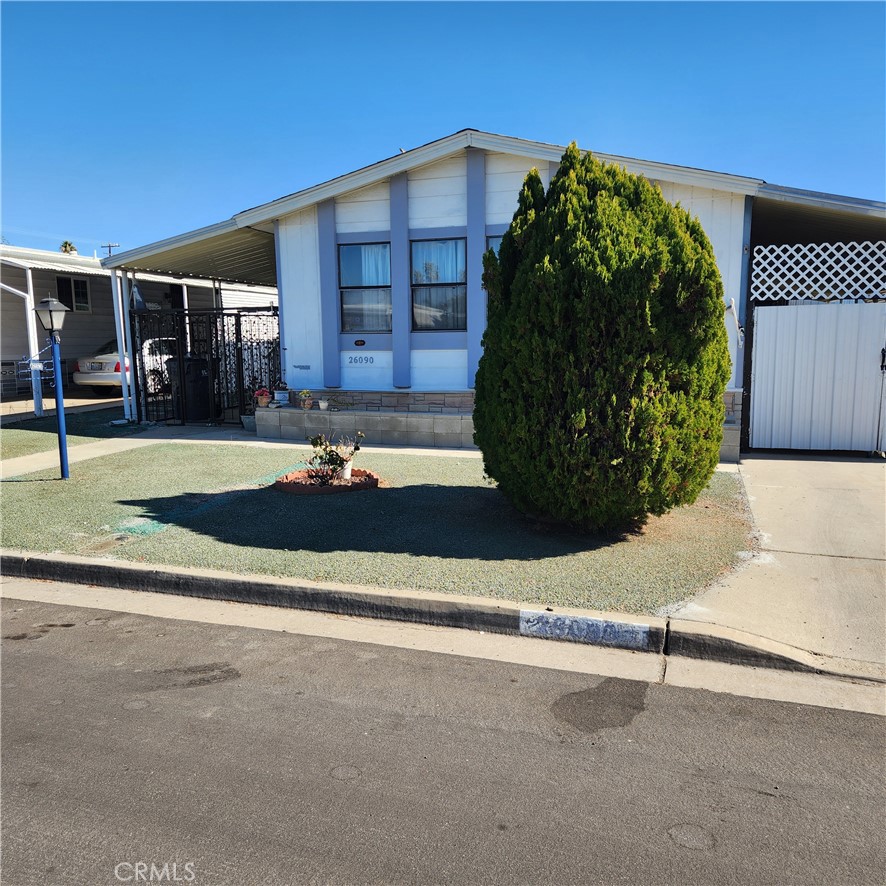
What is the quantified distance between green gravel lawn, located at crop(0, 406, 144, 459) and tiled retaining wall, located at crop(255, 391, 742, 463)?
9.53 feet

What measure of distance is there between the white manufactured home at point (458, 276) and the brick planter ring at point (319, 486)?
322cm

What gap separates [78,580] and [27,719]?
7.94ft

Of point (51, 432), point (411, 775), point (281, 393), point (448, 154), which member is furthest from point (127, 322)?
point (411, 775)

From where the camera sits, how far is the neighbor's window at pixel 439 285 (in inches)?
479

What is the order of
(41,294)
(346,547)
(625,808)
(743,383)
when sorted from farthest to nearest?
(41,294), (743,383), (346,547), (625,808)

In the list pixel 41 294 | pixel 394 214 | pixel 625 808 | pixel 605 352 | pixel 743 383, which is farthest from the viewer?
pixel 41 294

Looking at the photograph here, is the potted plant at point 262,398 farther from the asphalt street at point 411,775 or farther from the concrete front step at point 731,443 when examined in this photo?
the asphalt street at point 411,775

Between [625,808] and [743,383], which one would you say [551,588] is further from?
[743,383]

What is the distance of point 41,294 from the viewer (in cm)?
1972

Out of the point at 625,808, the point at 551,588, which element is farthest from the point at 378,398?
the point at 625,808

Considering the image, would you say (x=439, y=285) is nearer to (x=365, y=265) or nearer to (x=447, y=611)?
(x=365, y=265)

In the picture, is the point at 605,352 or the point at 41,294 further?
the point at 41,294

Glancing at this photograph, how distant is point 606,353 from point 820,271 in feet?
21.9

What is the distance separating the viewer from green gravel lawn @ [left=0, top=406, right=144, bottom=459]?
38.6 ft
